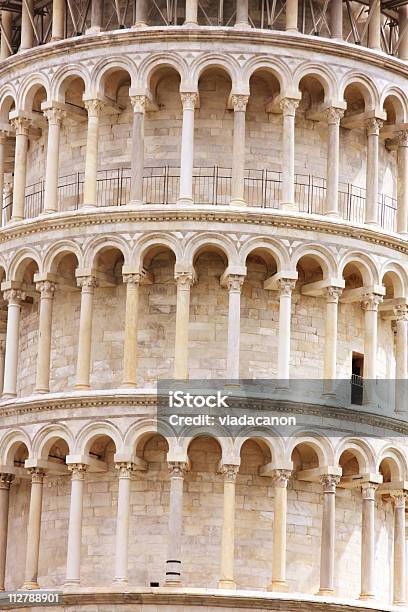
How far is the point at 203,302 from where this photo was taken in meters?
40.0

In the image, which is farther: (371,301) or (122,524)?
(371,301)

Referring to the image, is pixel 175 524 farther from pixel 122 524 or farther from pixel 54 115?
pixel 54 115

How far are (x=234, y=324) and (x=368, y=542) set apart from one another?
539 cm

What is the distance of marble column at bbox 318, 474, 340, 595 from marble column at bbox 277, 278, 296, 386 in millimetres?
2294

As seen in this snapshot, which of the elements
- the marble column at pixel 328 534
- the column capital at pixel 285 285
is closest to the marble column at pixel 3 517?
the marble column at pixel 328 534

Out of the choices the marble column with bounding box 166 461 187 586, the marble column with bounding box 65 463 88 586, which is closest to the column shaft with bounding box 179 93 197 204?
the marble column with bounding box 166 461 187 586

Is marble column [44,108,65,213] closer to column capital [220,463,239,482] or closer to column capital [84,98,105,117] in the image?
column capital [84,98,105,117]

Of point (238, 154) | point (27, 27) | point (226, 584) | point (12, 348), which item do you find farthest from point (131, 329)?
point (27, 27)

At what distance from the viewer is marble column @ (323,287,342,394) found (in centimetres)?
3938

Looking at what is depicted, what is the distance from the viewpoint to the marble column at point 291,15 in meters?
40.9

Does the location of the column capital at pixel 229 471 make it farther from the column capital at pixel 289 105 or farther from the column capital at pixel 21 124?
the column capital at pixel 21 124

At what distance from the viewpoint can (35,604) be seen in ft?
125

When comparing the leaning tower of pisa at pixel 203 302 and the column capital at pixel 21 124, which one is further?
the column capital at pixel 21 124

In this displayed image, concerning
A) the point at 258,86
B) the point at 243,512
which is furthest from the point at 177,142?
the point at 243,512
